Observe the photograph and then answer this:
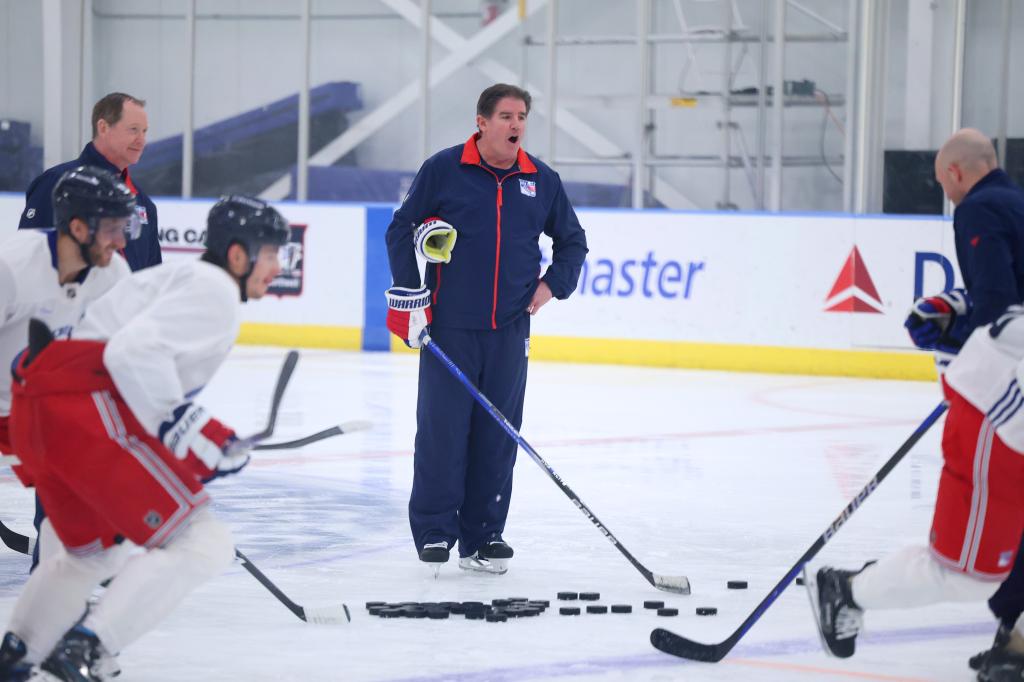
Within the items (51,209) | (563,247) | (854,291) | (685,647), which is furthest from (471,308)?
(854,291)

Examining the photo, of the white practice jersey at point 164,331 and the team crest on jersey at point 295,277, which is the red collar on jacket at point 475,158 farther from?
the team crest on jersey at point 295,277

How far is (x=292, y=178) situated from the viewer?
1331 centimetres

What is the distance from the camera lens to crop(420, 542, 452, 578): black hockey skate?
3.92 metres

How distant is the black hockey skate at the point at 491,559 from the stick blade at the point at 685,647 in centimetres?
87

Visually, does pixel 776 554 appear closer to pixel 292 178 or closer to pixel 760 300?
pixel 760 300

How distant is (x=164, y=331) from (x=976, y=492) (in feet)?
4.98

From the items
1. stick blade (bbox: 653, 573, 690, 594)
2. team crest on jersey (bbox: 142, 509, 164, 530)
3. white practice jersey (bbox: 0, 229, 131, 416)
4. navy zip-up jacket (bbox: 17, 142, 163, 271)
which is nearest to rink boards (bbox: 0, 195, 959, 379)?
navy zip-up jacket (bbox: 17, 142, 163, 271)

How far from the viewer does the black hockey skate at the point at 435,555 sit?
3918mm

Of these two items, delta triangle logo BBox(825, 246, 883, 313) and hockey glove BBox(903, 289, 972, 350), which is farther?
delta triangle logo BBox(825, 246, 883, 313)

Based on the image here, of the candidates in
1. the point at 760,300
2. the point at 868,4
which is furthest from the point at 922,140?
the point at 760,300

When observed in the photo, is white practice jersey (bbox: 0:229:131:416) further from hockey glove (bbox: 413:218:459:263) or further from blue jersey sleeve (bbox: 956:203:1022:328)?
blue jersey sleeve (bbox: 956:203:1022:328)

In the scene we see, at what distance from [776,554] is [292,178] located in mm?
9713

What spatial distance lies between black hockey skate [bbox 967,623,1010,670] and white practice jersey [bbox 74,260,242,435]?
1639 millimetres

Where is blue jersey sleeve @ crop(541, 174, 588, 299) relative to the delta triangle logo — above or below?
above
